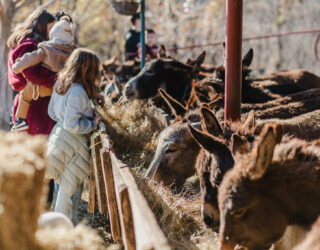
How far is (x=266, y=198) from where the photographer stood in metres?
2.48

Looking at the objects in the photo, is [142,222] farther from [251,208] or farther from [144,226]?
[251,208]

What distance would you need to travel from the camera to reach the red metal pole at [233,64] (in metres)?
4.16

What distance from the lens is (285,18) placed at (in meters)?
28.3

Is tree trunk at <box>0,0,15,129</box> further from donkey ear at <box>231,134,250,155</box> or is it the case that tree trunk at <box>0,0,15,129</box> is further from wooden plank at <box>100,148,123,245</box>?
donkey ear at <box>231,134,250,155</box>

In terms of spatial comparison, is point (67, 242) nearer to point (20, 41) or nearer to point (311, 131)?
point (311, 131)

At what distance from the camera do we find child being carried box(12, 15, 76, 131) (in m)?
5.21

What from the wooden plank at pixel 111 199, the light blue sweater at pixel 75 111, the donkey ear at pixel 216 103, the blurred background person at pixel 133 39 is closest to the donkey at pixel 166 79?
the donkey ear at pixel 216 103

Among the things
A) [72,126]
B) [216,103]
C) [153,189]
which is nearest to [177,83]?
[216,103]

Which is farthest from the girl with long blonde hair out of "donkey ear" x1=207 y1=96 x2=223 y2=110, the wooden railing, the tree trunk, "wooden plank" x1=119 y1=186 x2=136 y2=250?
the tree trunk

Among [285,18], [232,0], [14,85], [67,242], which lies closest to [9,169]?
[67,242]

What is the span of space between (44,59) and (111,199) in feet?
7.97

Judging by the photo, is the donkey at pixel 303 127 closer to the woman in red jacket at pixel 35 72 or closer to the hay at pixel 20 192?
the hay at pixel 20 192

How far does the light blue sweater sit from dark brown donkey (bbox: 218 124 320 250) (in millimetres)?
2546

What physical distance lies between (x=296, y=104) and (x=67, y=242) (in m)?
4.00
